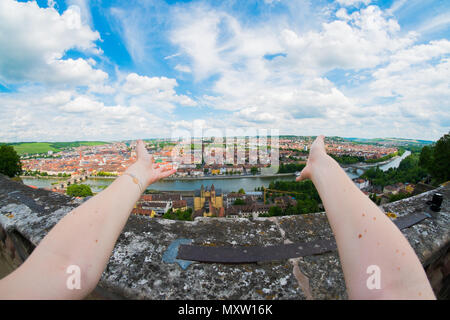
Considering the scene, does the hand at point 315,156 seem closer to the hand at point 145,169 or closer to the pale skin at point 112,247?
the pale skin at point 112,247

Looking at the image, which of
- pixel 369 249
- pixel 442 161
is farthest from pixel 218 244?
pixel 442 161

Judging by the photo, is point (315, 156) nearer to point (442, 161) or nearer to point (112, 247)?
point (112, 247)

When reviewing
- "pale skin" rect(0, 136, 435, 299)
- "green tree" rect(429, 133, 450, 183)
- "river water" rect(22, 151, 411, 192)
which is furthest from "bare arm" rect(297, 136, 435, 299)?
"river water" rect(22, 151, 411, 192)

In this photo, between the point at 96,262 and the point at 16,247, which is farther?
the point at 16,247

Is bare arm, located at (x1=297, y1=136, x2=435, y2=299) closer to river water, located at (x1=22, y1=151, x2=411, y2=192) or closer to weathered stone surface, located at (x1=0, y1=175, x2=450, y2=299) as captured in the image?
weathered stone surface, located at (x1=0, y1=175, x2=450, y2=299)

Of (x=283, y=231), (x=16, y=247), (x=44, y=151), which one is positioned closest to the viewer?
(x=283, y=231)

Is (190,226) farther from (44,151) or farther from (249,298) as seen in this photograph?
(44,151)
